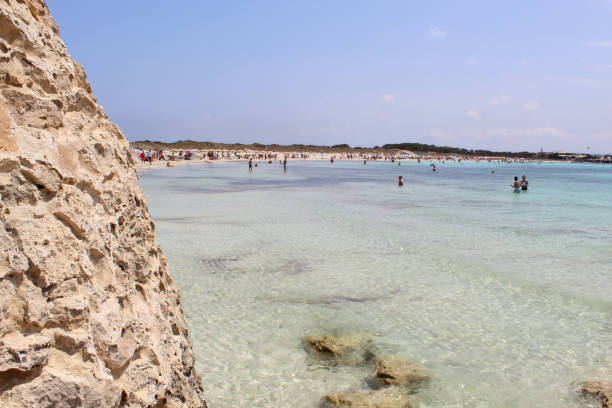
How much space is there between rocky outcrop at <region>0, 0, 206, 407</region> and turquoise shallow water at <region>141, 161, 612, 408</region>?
2172 mm

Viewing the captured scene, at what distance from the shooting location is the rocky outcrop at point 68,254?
189 cm

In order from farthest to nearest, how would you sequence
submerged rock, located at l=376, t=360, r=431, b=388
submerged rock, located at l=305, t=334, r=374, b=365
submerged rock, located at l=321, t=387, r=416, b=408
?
submerged rock, located at l=305, t=334, r=374, b=365 → submerged rock, located at l=376, t=360, r=431, b=388 → submerged rock, located at l=321, t=387, r=416, b=408

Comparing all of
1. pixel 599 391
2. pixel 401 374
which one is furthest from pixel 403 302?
pixel 599 391

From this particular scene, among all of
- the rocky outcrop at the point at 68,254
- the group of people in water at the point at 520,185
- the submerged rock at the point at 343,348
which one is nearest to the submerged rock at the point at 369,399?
the submerged rock at the point at 343,348

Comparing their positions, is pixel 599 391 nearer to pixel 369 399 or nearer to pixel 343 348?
pixel 369 399

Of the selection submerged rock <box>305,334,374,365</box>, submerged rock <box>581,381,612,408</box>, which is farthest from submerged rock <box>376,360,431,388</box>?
submerged rock <box>581,381,612,408</box>

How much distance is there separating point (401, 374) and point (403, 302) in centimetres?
255

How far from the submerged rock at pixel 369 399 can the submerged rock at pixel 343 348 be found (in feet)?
2.35

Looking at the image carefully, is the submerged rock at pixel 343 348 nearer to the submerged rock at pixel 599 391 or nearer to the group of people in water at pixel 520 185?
the submerged rock at pixel 599 391

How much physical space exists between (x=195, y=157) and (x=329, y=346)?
6758 centimetres

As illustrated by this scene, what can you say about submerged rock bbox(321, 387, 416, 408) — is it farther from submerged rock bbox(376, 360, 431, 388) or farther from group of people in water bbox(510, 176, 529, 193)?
group of people in water bbox(510, 176, 529, 193)

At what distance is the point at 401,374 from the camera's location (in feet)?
16.4

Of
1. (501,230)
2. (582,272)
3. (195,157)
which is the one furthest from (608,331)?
(195,157)

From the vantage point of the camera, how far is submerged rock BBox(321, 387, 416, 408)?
4.34 metres
